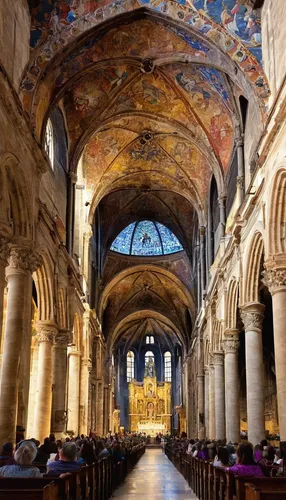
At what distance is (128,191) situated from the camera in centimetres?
3419

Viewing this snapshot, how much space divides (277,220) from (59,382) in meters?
10.3

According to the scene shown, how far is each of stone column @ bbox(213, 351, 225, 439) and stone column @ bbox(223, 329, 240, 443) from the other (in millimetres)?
2929

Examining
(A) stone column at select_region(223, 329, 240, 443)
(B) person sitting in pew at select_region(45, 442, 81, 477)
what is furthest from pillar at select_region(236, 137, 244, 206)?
(B) person sitting in pew at select_region(45, 442, 81, 477)

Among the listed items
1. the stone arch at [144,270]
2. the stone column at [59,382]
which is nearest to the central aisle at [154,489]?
the stone column at [59,382]

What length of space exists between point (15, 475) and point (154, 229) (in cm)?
3403

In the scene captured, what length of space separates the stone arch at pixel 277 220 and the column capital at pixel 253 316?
3.18 m

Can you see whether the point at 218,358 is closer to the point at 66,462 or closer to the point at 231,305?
the point at 231,305

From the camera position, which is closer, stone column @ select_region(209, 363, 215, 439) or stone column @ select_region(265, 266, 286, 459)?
stone column @ select_region(265, 266, 286, 459)

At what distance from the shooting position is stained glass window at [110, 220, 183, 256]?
39938mm

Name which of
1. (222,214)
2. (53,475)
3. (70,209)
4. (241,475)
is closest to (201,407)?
(222,214)

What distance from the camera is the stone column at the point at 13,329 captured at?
516 inches

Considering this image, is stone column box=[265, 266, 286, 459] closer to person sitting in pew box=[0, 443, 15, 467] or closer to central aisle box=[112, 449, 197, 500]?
central aisle box=[112, 449, 197, 500]

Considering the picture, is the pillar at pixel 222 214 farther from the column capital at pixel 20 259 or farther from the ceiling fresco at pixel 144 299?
the ceiling fresco at pixel 144 299

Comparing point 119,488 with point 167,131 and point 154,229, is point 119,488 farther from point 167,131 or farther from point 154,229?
point 154,229
